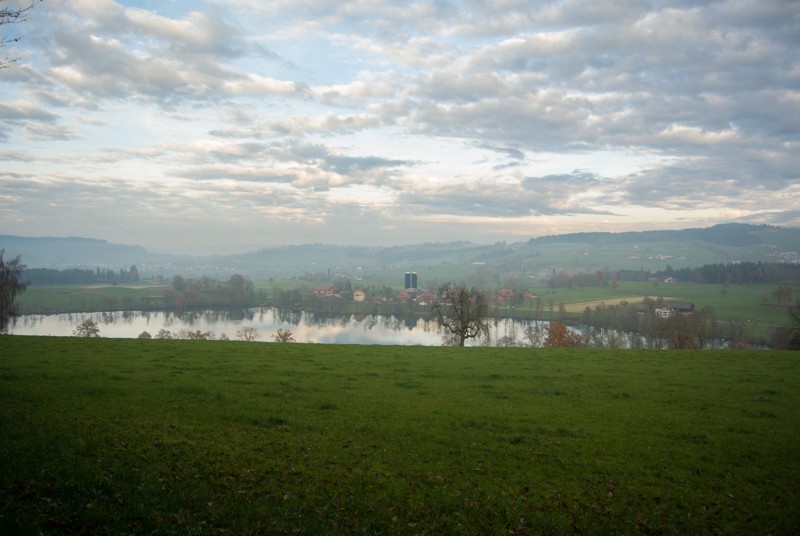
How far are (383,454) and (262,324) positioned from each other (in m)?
99.0

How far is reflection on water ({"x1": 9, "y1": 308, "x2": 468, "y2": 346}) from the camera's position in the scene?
82312 mm

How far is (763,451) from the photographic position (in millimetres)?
12375

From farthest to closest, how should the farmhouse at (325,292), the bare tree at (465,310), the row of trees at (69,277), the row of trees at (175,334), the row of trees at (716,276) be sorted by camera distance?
the row of trees at (69,277) → the farmhouse at (325,292) → the row of trees at (716,276) → the row of trees at (175,334) → the bare tree at (465,310)

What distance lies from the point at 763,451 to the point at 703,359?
19.1 meters

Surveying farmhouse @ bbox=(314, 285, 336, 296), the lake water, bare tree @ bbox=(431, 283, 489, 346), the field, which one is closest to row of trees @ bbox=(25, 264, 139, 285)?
the lake water

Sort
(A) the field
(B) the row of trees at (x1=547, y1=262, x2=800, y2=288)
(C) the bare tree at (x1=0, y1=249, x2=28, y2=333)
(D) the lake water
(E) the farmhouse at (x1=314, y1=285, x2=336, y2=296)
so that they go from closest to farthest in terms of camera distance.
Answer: (A) the field < (C) the bare tree at (x1=0, y1=249, x2=28, y2=333) < (D) the lake water < (B) the row of trees at (x1=547, y1=262, x2=800, y2=288) < (E) the farmhouse at (x1=314, y1=285, x2=336, y2=296)

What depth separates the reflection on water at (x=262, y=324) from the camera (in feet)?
270

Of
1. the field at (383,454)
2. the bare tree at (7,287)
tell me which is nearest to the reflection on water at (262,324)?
the bare tree at (7,287)

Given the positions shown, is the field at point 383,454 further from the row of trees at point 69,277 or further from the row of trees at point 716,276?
the row of trees at point 69,277

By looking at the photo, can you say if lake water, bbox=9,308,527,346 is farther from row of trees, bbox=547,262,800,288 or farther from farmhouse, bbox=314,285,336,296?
row of trees, bbox=547,262,800,288

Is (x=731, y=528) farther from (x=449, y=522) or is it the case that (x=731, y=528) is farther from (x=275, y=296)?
(x=275, y=296)

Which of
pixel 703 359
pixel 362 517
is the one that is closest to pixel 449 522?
pixel 362 517

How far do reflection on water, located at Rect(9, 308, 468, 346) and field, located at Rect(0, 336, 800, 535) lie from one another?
56964mm

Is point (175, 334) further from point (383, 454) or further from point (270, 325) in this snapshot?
point (383, 454)
